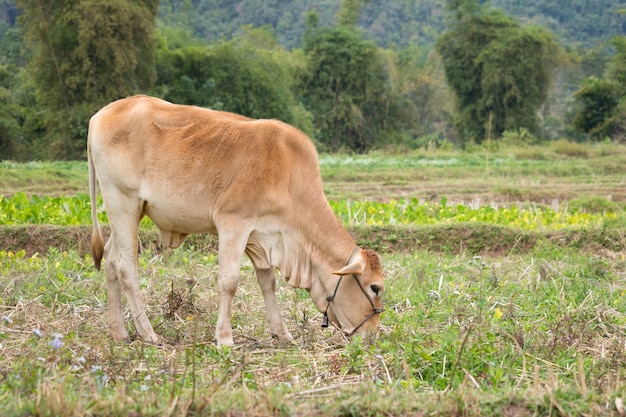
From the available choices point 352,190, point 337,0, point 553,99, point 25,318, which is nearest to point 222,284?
point 25,318

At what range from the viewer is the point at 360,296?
18.2 ft

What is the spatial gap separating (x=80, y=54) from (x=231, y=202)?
23.6 metres

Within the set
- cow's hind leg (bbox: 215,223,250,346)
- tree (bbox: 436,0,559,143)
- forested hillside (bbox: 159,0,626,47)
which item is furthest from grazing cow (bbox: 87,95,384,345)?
forested hillside (bbox: 159,0,626,47)

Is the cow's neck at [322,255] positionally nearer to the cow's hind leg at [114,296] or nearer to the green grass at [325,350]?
the green grass at [325,350]

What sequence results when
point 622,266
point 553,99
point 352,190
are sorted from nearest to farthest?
point 622,266 → point 352,190 → point 553,99

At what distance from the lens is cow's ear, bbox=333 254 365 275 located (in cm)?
533

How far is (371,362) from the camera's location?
4.90 m

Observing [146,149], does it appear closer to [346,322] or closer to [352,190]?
[346,322]

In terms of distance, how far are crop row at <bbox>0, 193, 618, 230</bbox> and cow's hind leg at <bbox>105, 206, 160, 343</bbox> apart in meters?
5.15

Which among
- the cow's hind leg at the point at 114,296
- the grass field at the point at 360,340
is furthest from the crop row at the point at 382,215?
the cow's hind leg at the point at 114,296

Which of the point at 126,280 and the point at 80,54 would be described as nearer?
the point at 126,280

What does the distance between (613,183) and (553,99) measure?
A: 3215 cm

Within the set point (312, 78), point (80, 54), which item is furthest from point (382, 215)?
point (312, 78)

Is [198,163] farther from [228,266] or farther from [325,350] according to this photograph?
[325,350]
